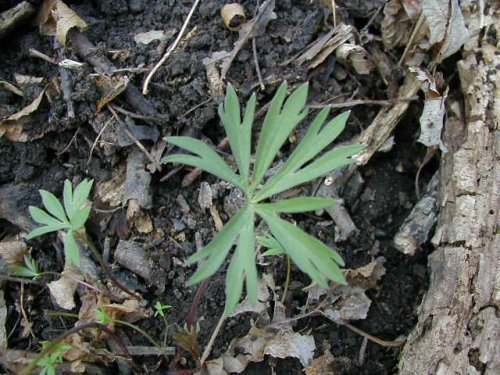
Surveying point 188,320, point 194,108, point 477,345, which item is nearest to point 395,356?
point 477,345

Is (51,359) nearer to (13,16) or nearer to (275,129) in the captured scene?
(275,129)

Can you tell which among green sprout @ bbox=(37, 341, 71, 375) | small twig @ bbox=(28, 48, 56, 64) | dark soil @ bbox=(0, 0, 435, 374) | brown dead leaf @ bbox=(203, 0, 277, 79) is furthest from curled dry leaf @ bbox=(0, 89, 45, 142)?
green sprout @ bbox=(37, 341, 71, 375)

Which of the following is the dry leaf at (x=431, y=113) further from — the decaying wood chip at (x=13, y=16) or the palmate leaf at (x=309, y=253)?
the decaying wood chip at (x=13, y=16)

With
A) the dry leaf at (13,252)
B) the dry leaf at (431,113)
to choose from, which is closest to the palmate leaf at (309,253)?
the dry leaf at (431,113)

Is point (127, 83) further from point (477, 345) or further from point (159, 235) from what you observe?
point (477, 345)

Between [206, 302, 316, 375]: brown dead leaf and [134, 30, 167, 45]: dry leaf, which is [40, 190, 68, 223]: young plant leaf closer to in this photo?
[206, 302, 316, 375]: brown dead leaf

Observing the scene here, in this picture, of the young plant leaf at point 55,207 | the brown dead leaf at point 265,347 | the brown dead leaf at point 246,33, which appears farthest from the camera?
the brown dead leaf at point 246,33

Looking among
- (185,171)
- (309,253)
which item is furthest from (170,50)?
(309,253)
